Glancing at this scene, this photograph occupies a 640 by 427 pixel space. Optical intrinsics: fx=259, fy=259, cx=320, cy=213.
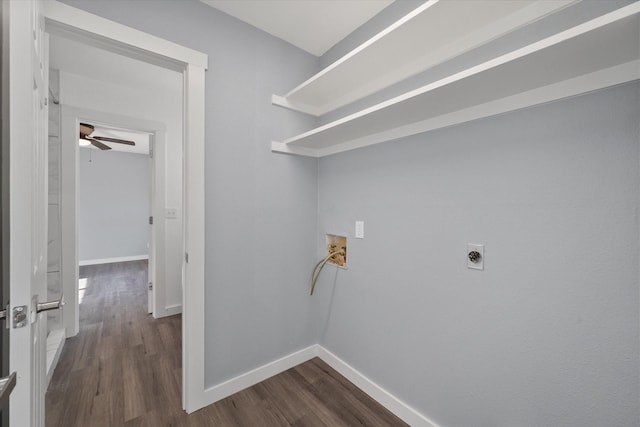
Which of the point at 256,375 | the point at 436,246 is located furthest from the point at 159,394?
the point at 436,246

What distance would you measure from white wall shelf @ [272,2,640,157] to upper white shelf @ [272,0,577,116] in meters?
0.29

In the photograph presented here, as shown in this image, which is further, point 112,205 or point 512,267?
point 112,205

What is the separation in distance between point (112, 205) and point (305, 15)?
6354 mm

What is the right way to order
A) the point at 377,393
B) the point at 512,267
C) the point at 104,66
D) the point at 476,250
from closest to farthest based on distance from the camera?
the point at 512,267 < the point at 476,250 < the point at 377,393 < the point at 104,66

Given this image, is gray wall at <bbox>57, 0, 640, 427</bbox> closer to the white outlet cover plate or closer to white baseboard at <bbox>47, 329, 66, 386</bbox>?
the white outlet cover plate

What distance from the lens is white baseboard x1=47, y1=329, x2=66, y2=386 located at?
1948 mm

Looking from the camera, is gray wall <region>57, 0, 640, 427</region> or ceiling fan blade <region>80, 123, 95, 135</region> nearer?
gray wall <region>57, 0, 640, 427</region>

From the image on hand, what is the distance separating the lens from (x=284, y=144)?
6.39 ft

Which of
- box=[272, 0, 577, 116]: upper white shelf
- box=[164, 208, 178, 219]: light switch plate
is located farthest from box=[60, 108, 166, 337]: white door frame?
box=[272, 0, 577, 116]: upper white shelf

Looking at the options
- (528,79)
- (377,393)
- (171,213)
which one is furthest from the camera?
(171,213)

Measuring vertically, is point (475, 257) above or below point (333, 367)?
above

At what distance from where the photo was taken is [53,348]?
215 cm

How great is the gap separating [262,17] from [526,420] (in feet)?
8.49

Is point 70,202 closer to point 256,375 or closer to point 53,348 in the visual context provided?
point 53,348
